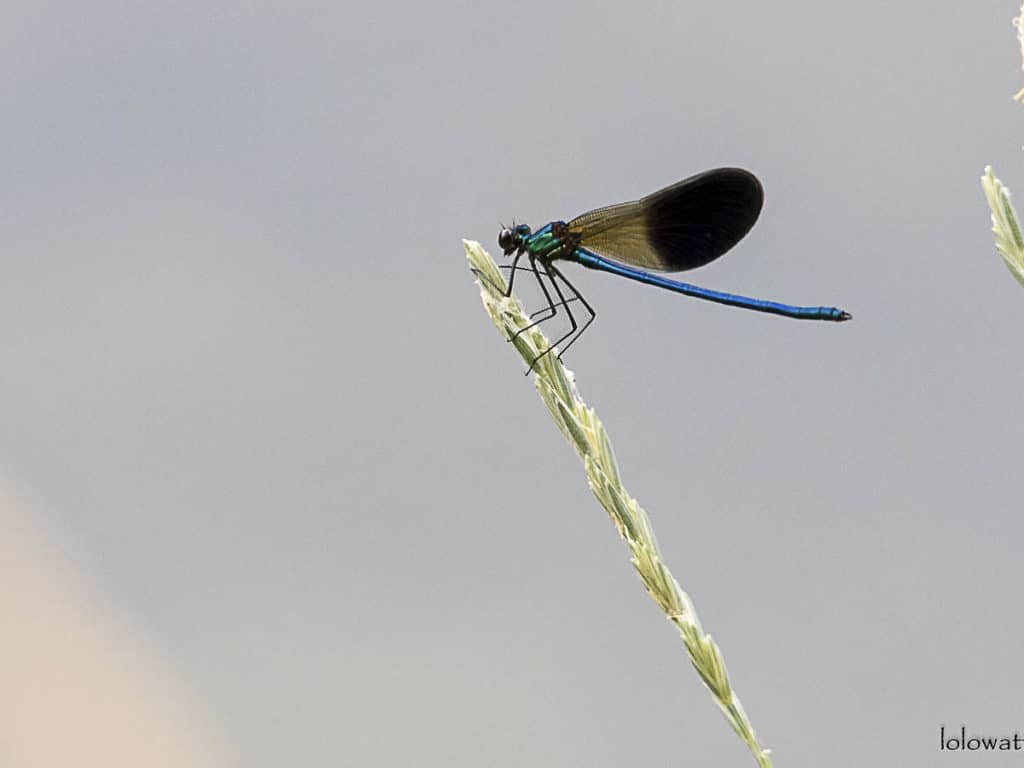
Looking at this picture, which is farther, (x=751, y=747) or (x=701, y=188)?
(x=701, y=188)

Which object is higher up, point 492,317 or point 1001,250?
point 492,317

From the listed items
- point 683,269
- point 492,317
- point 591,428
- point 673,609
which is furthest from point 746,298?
point 673,609

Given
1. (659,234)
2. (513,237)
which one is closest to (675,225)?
(659,234)

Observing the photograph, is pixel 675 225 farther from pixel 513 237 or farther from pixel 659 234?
pixel 513 237

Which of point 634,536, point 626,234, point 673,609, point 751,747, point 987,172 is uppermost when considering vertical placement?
point 626,234

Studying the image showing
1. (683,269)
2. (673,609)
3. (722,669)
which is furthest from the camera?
(683,269)

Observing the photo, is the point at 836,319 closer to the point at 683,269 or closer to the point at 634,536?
the point at 683,269
